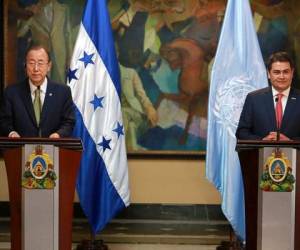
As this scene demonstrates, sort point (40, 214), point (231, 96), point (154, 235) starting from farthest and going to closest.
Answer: point (154, 235) < point (231, 96) < point (40, 214)

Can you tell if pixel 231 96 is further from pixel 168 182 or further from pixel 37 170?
pixel 37 170

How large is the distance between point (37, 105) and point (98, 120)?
43.2 inches

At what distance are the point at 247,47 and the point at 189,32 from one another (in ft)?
5.07

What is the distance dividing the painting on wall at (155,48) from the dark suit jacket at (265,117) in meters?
2.58

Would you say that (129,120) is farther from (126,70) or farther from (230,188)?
(230,188)

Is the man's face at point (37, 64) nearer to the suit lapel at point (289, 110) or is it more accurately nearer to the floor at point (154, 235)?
the suit lapel at point (289, 110)

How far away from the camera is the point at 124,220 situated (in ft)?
23.1

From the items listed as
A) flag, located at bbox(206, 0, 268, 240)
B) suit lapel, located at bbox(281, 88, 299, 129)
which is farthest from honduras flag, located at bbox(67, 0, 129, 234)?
suit lapel, located at bbox(281, 88, 299, 129)

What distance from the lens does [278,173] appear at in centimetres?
388

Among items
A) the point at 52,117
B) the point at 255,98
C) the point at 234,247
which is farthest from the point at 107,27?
the point at 234,247

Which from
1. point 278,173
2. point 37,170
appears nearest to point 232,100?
point 278,173

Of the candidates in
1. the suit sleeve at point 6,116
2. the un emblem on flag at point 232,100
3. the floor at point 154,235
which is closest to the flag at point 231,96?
the un emblem on flag at point 232,100

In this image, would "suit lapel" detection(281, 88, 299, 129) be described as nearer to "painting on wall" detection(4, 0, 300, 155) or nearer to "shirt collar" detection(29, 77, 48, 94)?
"shirt collar" detection(29, 77, 48, 94)

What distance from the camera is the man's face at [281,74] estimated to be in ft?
14.4
